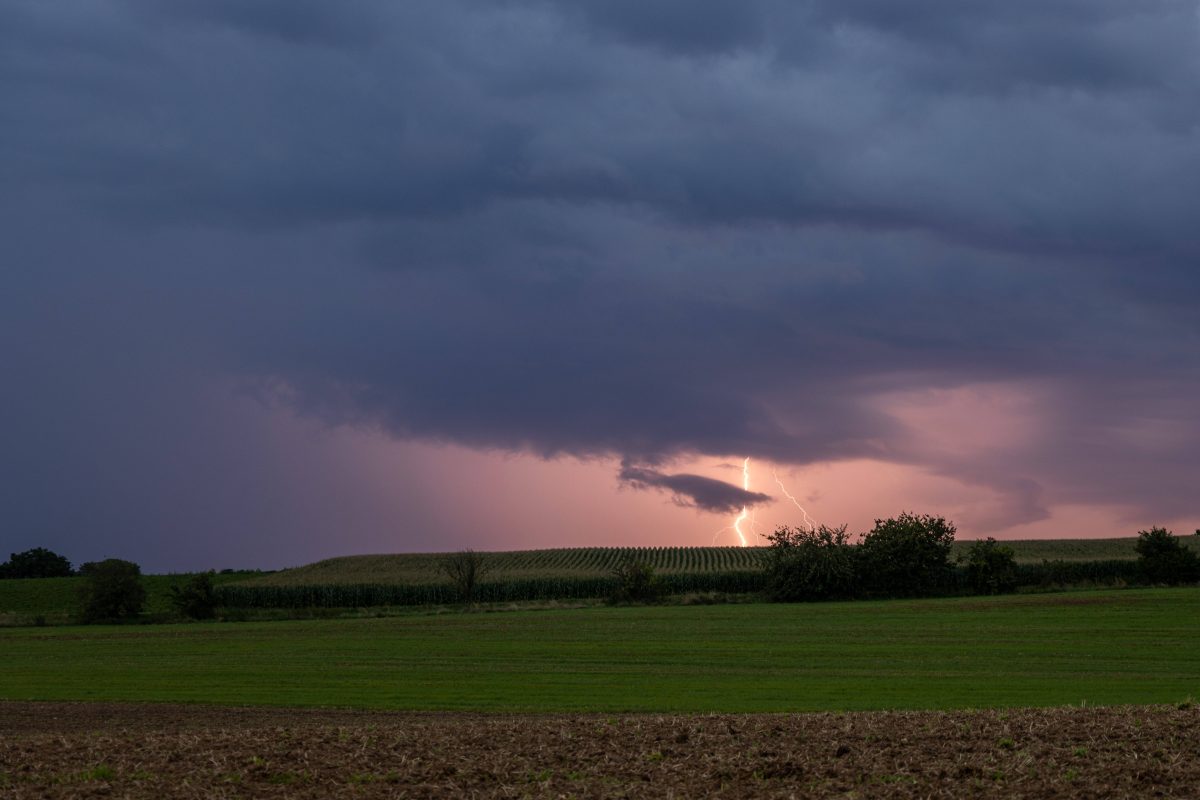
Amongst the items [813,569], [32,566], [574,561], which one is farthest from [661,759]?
[32,566]

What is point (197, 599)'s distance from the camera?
85938mm

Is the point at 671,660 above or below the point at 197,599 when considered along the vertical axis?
below

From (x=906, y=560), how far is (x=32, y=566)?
430 ft

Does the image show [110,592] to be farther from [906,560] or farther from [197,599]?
[906,560]

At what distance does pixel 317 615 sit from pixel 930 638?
52.9 m

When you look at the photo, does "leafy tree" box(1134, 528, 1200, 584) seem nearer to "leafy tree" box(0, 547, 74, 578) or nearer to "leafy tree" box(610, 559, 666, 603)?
"leafy tree" box(610, 559, 666, 603)

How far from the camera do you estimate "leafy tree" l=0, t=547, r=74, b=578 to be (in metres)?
159

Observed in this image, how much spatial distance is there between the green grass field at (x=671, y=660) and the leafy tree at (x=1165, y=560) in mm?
17960

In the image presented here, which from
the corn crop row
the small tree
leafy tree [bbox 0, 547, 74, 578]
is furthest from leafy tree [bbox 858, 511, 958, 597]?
leafy tree [bbox 0, 547, 74, 578]

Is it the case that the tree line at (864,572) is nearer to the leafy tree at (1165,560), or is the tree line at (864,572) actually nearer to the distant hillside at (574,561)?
the leafy tree at (1165,560)

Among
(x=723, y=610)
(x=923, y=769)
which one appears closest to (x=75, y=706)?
(x=923, y=769)

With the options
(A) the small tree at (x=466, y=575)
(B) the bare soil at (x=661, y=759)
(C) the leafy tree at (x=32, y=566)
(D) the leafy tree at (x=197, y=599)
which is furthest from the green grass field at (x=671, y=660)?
(C) the leafy tree at (x=32, y=566)

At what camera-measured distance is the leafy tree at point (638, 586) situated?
8769cm

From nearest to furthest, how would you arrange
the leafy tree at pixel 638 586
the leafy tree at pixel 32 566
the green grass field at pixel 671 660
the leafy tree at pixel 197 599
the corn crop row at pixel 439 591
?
the green grass field at pixel 671 660, the leafy tree at pixel 197 599, the leafy tree at pixel 638 586, the corn crop row at pixel 439 591, the leafy tree at pixel 32 566
